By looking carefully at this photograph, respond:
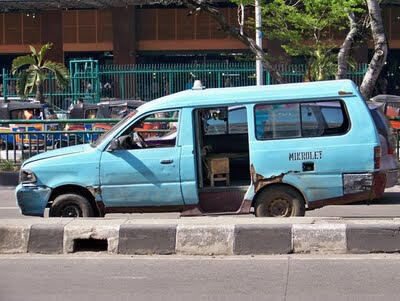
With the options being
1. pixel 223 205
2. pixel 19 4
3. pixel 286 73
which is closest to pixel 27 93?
pixel 19 4

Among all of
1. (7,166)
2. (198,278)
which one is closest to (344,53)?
(7,166)

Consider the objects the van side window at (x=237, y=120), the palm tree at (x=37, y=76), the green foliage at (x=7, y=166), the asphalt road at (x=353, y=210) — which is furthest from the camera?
the palm tree at (x=37, y=76)

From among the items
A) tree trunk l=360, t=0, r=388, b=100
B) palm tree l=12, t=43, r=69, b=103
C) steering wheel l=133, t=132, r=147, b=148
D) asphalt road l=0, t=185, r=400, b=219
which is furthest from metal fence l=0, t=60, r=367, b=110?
steering wheel l=133, t=132, r=147, b=148

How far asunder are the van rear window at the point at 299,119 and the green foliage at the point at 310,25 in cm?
641

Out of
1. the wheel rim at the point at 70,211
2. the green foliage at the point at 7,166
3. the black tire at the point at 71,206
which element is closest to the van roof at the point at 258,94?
the black tire at the point at 71,206

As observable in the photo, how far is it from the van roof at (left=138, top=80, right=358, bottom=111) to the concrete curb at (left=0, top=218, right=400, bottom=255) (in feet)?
5.74

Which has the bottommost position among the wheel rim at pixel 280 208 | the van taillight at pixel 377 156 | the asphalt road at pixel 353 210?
the asphalt road at pixel 353 210

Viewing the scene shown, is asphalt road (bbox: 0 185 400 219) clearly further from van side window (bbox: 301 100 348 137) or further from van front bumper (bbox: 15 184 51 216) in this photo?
van side window (bbox: 301 100 348 137)

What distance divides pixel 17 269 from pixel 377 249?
357 cm

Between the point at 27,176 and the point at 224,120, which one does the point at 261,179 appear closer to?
the point at 224,120

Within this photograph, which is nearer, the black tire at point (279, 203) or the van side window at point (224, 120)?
the black tire at point (279, 203)

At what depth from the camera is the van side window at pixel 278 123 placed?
8.43m

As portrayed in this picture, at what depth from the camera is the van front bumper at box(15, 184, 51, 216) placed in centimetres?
858

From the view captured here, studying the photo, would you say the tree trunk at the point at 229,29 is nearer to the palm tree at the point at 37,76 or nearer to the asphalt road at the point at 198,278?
the asphalt road at the point at 198,278
